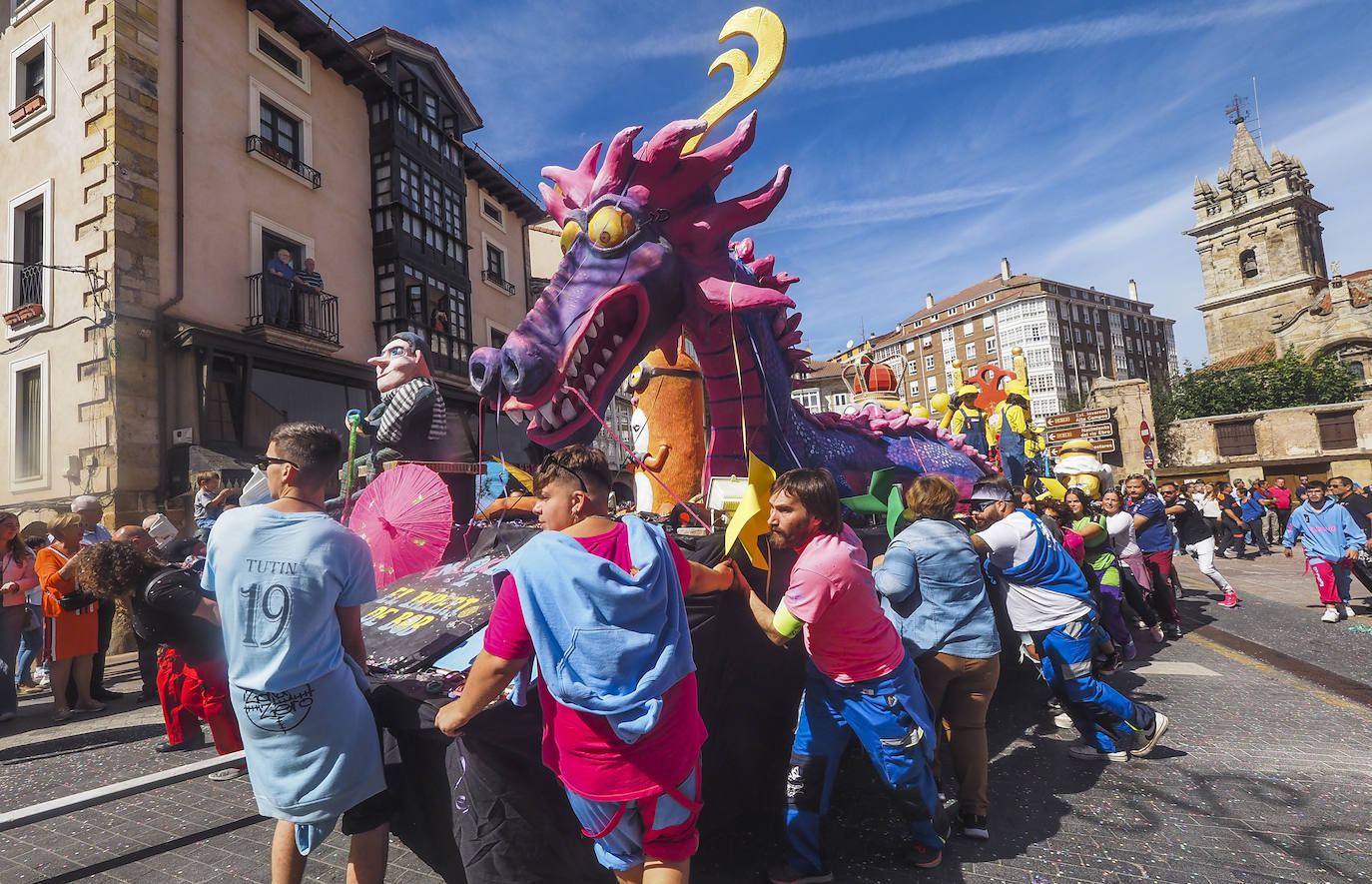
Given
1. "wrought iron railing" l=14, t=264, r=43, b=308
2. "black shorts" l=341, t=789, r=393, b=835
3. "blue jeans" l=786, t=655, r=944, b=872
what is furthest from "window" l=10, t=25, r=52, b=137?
A: "blue jeans" l=786, t=655, r=944, b=872

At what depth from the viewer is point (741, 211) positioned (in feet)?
10.9

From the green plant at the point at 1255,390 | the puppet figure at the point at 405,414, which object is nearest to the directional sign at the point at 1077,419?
the green plant at the point at 1255,390

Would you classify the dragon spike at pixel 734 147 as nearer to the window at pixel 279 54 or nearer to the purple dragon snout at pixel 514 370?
the purple dragon snout at pixel 514 370

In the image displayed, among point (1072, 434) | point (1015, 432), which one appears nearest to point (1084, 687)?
point (1015, 432)

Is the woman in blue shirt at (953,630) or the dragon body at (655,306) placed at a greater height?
the dragon body at (655,306)

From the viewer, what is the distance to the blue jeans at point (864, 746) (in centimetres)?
254

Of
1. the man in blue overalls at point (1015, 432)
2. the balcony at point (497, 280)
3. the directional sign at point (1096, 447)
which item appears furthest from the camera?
the balcony at point (497, 280)

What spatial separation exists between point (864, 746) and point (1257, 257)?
190ft

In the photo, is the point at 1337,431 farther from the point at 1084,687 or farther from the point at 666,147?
the point at 666,147

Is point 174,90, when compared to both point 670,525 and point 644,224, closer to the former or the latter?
point 644,224

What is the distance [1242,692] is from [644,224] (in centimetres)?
499

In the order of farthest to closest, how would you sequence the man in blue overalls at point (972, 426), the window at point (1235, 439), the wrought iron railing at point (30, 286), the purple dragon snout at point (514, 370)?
the window at point (1235, 439)
the wrought iron railing at point (30, 286)
the man in blue overalls at point (972, 426)
the purple dragon snout at point (514, 370)

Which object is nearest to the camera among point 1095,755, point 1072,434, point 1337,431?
point 1095,755

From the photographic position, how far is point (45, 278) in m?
10.8
